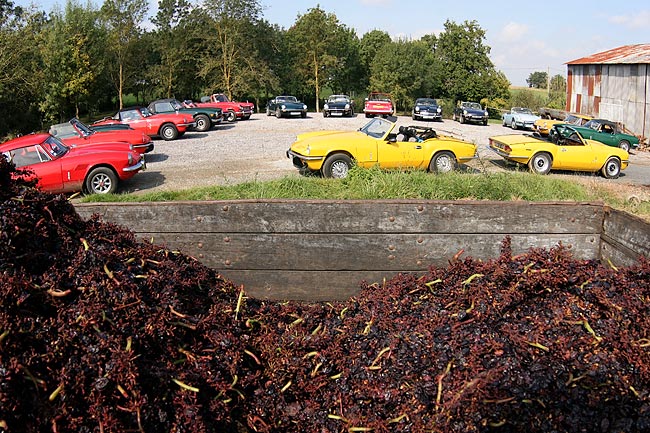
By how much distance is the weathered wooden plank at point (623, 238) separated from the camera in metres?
3.46

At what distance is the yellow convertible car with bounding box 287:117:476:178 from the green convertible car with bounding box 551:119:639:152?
37.8ft

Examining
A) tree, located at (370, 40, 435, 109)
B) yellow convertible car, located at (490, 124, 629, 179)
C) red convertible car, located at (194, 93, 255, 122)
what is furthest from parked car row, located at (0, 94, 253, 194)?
tree, located at (370, 40, 435, 109)

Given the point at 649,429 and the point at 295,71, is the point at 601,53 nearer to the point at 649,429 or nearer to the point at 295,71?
the point at 295,71

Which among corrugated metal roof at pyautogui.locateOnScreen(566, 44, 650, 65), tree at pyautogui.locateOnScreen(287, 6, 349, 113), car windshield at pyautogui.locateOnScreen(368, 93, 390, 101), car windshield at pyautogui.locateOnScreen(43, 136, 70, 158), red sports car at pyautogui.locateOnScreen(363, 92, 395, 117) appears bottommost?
car windshield at pyautogui.locateOnScreen(43, 136, 70, 158)

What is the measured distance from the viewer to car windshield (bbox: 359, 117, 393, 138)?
1220 centimetres

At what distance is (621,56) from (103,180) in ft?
100

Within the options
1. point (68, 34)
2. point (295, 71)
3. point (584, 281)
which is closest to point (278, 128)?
point (68, 34)

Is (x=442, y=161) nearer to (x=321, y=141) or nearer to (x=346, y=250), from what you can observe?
(x=321, y=141)

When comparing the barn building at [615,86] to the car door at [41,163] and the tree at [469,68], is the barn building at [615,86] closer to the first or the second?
the tree at [469,68]

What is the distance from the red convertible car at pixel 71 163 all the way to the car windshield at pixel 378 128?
4.90m

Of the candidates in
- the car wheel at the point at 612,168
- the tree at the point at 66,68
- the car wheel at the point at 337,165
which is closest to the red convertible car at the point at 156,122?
the car wheel at the point at 337,165

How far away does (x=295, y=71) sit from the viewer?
48.1 metres

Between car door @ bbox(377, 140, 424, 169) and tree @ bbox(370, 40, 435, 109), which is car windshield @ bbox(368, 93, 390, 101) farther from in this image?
car door @ bbox(377, 140, 424, 169)

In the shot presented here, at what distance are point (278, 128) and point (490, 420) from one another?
26.7 metres
